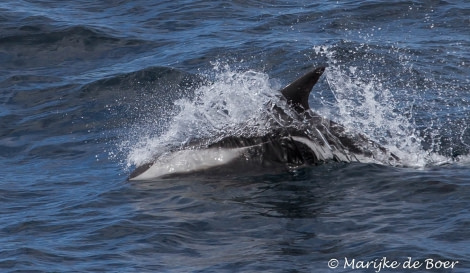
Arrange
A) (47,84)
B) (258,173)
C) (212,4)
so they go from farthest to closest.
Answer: (212,4), (47,84), (258,173)

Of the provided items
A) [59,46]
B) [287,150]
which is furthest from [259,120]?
[59,46]

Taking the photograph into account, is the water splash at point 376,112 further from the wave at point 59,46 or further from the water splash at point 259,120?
the wave at point 59,46

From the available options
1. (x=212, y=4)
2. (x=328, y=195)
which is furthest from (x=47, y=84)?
(x=328, y=195)

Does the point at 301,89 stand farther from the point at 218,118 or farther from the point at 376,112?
the point at 376,112

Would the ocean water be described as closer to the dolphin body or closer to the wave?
the wave

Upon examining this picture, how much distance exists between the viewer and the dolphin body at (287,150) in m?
12.5

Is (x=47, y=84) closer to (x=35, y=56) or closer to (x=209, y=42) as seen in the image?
(x=35, y=56)

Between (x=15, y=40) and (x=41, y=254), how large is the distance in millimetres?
11032

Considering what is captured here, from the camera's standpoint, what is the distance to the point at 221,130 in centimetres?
1310

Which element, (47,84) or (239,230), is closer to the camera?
(239,230)

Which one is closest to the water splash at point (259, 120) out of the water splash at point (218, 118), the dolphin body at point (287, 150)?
the water splash at point (218, 118)

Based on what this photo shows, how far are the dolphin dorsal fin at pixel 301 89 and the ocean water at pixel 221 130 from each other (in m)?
0.59

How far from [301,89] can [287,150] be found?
93 centimetres

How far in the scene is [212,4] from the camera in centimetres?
2253
